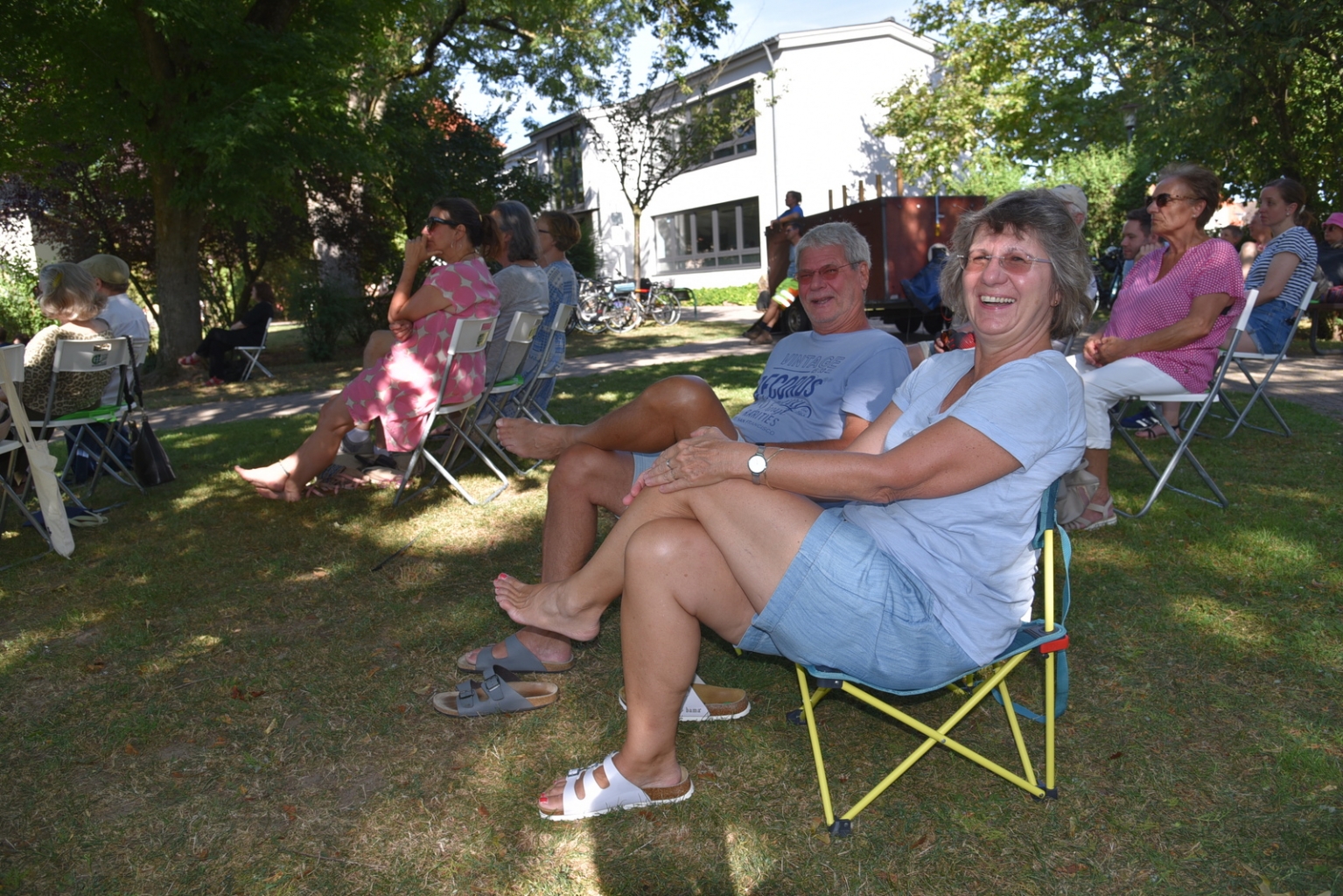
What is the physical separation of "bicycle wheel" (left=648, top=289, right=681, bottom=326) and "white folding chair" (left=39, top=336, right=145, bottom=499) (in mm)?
13163

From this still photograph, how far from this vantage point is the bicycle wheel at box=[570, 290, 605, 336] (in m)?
17.3

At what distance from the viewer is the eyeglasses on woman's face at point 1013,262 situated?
2104 mm

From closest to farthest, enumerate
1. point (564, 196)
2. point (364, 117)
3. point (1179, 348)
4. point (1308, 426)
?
1. point (1179, 348)
2. point (1308, 426)
3. point (364, 117)
4. point (564, 196)

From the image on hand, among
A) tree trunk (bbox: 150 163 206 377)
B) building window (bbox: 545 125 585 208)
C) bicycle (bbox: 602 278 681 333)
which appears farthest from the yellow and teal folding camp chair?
building window (bbox: 545 125 585 208)

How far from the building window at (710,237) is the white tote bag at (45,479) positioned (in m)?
22.3

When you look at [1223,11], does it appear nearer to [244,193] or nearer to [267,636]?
[244,193]

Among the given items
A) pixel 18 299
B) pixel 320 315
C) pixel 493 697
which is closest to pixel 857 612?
pixel 493 697

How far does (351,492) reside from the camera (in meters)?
5.21

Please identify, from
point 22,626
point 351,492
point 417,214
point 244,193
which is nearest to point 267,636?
point 22,626

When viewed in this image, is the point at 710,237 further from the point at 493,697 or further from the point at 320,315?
the point at 493,697

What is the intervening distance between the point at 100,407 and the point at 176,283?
765 cm

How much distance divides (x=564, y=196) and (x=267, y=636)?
2971cm

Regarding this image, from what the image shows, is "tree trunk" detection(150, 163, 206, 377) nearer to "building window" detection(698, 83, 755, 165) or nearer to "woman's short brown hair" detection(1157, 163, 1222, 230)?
"woman's short brown hair" detection(1157, 163, 1222, 230)

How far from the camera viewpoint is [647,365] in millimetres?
10953
